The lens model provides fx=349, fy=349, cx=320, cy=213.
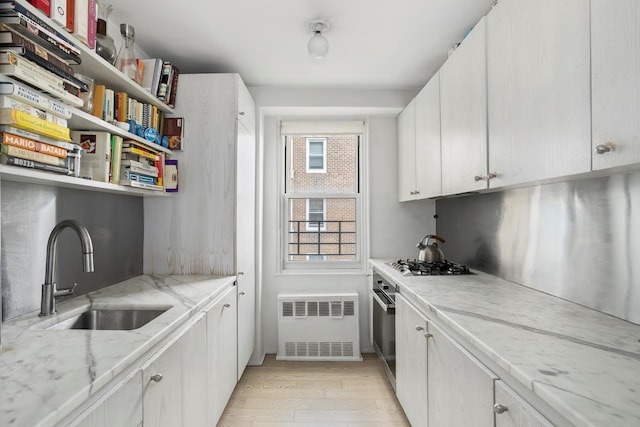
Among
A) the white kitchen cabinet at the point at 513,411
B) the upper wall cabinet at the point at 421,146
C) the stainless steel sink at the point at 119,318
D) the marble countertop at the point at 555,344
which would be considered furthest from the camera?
the upper wall cabinet at the point at 421,146

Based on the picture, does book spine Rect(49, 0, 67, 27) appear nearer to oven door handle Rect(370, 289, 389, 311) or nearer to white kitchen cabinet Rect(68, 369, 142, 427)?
white kitchen cabinet Rect(68, 369, 142, 427)

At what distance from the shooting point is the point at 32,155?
1199 millimetres

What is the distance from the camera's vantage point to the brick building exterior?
140 inches

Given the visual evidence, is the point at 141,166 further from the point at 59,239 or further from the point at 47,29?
the point at 47,29

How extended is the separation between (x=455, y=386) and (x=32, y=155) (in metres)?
1.76

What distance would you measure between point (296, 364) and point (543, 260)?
2205mm

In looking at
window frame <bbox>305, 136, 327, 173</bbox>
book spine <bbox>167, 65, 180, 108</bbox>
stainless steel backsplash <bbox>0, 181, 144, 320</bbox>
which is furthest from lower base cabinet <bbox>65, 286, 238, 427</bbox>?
window frame <bbox>305, 136, 327, 173</bbox>

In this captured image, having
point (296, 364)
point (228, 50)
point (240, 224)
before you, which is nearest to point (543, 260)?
point (240, 224)

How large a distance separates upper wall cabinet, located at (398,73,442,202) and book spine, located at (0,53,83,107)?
2014mm

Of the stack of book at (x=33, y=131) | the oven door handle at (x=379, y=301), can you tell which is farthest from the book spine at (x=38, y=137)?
the oven door handle at (x=379, y=301)

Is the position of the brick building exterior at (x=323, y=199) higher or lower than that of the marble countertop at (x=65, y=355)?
higher

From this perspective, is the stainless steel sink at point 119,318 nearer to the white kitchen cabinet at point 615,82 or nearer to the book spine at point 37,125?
the book spine at point 37,125

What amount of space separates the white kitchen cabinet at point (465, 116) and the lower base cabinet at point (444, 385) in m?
0.78

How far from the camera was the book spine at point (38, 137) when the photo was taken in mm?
1117
